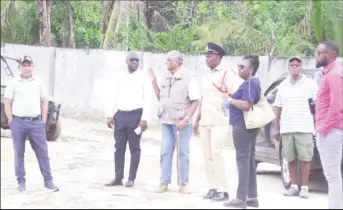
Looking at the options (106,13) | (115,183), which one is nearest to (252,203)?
(115,183)

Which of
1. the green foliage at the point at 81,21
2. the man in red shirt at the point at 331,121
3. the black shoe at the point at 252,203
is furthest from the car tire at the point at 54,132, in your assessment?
the green foliage at the point at 81,21

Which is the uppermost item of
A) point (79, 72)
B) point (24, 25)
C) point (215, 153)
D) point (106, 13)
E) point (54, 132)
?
point (106, 13)

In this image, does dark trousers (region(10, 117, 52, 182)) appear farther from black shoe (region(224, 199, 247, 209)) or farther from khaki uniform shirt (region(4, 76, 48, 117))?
black shoe (region(224, 199, 247, 209))

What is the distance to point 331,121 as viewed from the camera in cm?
659

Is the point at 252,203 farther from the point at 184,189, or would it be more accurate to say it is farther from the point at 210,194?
the point at 184,189

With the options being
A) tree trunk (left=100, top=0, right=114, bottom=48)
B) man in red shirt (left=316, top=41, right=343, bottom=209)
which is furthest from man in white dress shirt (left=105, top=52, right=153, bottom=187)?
tree trunk (left=100, top=0, right=114, bottom=48)

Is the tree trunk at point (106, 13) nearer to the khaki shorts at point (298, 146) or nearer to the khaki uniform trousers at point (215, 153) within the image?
Result: the khaki shorts at point (298, 146)

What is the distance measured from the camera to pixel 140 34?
72.1 ft

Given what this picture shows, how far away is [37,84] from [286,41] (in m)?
11.2

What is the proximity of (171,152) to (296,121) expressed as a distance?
1.58m

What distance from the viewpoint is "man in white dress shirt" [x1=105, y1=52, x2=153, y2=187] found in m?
8.96

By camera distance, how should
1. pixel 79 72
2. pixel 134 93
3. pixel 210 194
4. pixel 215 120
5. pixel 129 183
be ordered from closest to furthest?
pixel 215 120, pixel 210 194, pixel 134 93, pixel 129 183, pixel 79 72

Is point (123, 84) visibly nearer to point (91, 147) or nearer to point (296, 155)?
point (296, 155)

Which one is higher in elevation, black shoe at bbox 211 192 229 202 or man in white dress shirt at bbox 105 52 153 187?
man in white dress shirt at bbox 105 52 153 187
